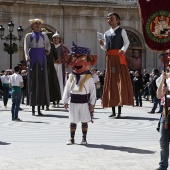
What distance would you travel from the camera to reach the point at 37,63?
1620cm

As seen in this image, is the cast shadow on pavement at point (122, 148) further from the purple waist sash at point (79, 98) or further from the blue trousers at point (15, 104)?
the blue trousers at point (15, 104)

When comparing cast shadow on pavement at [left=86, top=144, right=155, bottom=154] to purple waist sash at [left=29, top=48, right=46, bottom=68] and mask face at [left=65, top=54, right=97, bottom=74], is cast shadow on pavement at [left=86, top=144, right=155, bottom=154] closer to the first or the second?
mask face at [left=65, top=54, right=97, bottom=74]

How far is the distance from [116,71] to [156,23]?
23.9ft

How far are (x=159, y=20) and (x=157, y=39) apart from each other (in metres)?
0.27

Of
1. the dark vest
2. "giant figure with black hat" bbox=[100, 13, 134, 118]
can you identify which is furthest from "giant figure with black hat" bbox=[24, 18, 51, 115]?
the dark vest

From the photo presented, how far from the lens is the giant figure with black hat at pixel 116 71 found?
585 inches

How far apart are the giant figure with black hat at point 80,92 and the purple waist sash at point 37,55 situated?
17.9 feet

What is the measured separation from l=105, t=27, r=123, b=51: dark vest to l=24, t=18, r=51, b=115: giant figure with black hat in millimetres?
2089

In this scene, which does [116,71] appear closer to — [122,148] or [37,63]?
[37,63]

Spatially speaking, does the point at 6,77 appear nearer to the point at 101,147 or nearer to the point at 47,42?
the point at 47,42

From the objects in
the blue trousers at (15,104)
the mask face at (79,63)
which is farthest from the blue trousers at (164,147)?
the blue trousers at (15,104)

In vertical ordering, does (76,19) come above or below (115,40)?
above

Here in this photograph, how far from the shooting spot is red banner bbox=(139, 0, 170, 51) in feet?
25.9

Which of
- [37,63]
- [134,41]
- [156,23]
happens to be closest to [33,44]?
[37,63]
